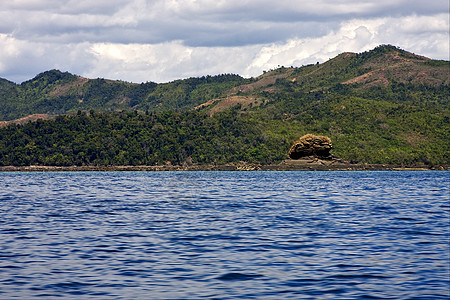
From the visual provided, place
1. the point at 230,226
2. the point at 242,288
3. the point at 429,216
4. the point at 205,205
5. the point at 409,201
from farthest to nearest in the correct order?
1. the point at 409,201
2. the point at 205,205
3. the point at 429,216
4. the point at 230,226
5. the point at 242,288

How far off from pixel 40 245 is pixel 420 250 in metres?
17.1

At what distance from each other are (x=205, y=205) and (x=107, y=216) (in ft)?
39.3

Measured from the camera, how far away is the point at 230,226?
33969 mm

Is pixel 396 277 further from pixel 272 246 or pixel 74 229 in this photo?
pixel 74 229

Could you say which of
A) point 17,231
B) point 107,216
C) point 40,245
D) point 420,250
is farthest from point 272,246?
point 107,216

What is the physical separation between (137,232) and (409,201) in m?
31.8

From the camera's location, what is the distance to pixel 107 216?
39.7m

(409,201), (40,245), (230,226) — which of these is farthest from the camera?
(409,201)

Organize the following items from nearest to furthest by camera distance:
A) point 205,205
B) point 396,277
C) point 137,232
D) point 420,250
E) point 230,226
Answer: point 396,277
point 420,250
point 137,232
point 230,226
point 205,205

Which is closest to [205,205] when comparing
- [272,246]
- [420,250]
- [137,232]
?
[137,232]

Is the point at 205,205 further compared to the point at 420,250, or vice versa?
the point at 205,205

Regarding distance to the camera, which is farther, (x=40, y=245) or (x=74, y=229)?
(x=74, y=229)

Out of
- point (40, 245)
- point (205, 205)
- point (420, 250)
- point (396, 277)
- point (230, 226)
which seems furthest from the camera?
point (205, 205)

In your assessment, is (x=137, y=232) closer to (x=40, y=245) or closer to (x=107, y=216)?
(x=40, y=245)
